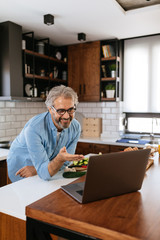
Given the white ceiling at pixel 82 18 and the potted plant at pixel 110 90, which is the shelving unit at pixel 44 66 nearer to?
the white ceiling at pixel 82 18

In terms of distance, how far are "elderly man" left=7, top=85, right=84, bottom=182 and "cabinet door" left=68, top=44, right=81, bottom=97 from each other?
8.22 ft

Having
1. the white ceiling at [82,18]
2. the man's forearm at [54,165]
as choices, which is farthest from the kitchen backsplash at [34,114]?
the man's forearm at [54,165]

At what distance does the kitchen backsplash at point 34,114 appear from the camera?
363 cm

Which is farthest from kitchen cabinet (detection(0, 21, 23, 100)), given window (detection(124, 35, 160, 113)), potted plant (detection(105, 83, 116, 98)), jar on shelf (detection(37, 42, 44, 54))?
window (detection(124, 35, 160, 113))

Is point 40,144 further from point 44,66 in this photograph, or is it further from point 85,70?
point 44,66

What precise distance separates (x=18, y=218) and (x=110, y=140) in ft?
9.10

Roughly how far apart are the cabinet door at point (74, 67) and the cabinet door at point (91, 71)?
106 mm

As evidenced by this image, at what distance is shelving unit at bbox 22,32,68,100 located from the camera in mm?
3888

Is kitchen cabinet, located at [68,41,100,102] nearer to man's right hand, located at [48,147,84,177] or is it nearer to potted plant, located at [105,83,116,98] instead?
potted plant, located at [105,83,116,98]

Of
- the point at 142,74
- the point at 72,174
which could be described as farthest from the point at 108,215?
the point at 142,74

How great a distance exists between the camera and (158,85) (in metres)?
4.07

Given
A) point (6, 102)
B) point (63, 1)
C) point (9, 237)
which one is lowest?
point (9, 237)

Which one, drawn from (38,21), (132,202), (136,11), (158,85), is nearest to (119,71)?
(158,85)

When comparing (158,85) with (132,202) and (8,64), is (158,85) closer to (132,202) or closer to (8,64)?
(8,64)
